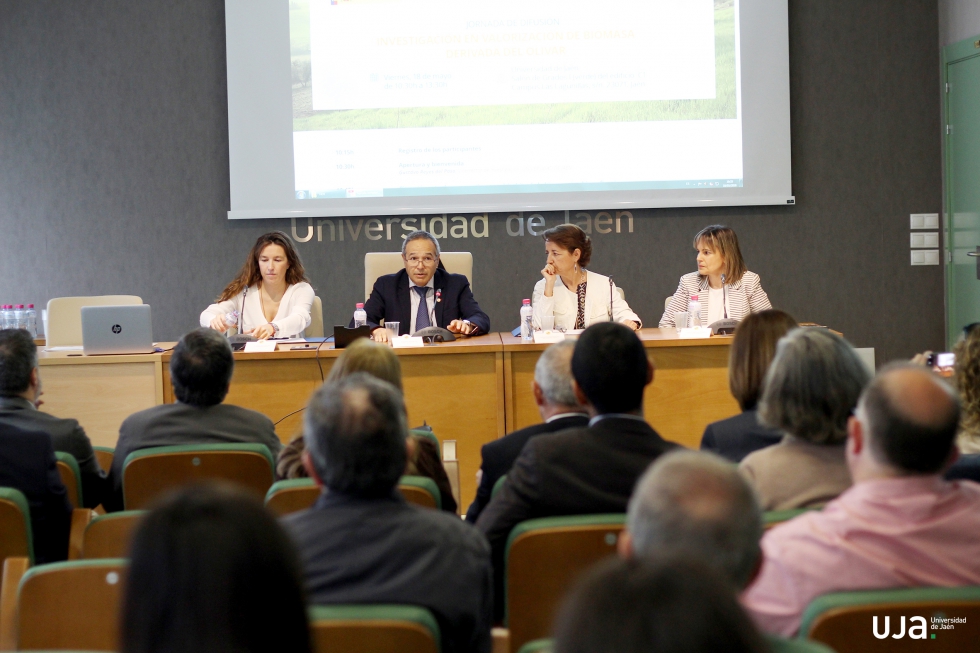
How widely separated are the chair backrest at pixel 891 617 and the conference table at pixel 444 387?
268cm

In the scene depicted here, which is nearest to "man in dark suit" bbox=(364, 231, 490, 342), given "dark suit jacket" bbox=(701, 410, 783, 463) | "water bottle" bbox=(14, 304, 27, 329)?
"dark suit jacket" bbox=(701, 410, 783, 463)

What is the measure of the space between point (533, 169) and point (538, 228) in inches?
16.4

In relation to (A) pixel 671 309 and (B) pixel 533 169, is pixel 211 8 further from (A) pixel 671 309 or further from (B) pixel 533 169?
(A) pixel 671 309

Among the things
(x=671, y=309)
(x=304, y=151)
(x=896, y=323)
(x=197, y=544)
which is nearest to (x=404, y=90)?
(x=304, y=151)

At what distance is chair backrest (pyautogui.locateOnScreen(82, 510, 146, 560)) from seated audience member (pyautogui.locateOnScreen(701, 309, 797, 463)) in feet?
4.45

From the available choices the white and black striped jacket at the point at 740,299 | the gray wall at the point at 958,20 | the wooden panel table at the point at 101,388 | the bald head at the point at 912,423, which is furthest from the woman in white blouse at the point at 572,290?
the bald head at the point at 912,423

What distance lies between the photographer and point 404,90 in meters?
5.97

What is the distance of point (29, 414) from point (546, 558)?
1694mm

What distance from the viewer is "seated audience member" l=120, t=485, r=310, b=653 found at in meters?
0.64

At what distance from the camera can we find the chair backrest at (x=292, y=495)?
1.90 metres

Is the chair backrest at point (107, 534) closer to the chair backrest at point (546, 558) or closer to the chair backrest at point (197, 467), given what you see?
the chair backrest at point (197, 467)

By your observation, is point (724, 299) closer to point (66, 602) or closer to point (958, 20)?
point (958, 20)

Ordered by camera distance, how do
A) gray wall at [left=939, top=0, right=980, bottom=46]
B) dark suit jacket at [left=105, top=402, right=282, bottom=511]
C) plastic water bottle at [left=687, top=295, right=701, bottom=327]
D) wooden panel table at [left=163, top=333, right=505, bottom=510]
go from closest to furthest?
1. dark suit jacket at [left=105, top=402, right=282, bottom=511]
2. wooden panel table at [left=163, top=333, right=505, bottom=510]
3. plastic water bottle at [left=687, top=295, right=701, bottom=327]
4. gray wall at [left=939, top=0, right=980, bottom=46]

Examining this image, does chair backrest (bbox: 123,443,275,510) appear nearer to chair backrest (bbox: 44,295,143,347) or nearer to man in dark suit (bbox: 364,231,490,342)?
man in dark suit (bbox: 364,231,490,342)
